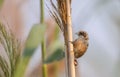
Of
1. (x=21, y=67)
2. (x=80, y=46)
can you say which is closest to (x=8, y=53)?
(x=21, y=67)

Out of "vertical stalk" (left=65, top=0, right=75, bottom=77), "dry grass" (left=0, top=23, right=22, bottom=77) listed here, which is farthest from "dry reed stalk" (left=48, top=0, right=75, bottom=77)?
"dry grass" (left=0, top=23, right=22, bottom=77)

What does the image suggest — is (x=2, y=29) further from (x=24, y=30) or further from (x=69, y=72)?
(x=24, y=30)

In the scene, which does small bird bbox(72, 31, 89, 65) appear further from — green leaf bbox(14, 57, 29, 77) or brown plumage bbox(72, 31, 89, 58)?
green leaf bbox(14, 57, 29, 77)

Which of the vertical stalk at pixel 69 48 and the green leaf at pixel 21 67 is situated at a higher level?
the vertical stalk at pixel 69 48

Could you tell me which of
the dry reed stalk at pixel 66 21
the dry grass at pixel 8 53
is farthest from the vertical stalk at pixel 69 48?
the dry grass at pixel 8 53

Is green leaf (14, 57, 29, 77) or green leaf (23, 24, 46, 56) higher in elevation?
green leaf (23, 24, 46, 56)

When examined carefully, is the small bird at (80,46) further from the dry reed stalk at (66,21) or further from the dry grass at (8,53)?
the dry grass at (8,53)

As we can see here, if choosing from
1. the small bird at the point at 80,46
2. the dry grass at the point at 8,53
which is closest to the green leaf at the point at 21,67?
the dry grass at the point at 8,53

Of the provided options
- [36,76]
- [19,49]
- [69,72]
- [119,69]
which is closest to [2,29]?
[19,49]

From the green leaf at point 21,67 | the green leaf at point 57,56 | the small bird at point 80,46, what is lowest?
the green leaf at point 21,67
